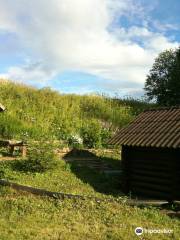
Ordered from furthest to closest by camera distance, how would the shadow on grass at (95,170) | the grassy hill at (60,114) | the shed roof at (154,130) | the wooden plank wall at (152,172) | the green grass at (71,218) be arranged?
1. the grassy hill at (60,114)
2. the shadow on grass at (95,170)
3. the shed roof at (154,130)
4. the wooden plank wall at (152,172)
5. the green grass at (71,218)

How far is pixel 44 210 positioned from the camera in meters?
12.9

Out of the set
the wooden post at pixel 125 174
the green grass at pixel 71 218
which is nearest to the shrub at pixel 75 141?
the wooden post at pixel 125 174

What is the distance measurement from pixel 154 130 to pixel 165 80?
19962 mm

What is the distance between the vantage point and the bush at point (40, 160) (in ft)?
59.2

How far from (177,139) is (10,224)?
635 cm

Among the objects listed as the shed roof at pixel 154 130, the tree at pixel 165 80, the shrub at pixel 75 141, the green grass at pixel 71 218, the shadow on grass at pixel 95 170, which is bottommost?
the green grass at pixel 71 218

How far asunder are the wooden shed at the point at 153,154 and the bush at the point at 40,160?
2476 millimetres

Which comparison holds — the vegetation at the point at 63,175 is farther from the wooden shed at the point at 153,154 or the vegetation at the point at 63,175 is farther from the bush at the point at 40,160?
the wooden shed at the point at 153,154

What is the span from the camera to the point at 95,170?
64.9ft

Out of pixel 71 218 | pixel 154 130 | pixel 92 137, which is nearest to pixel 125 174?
pixel 154 130

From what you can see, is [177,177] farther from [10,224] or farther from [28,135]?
[28,135]

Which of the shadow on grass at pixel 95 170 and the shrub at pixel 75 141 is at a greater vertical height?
the shrub at pixel 75 141

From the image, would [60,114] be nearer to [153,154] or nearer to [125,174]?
[125,174]

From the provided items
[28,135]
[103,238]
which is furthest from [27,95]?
[103,238]
